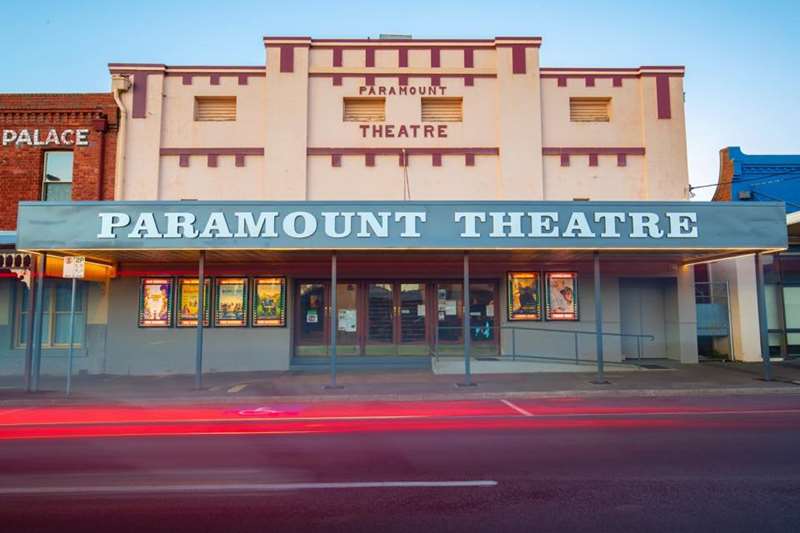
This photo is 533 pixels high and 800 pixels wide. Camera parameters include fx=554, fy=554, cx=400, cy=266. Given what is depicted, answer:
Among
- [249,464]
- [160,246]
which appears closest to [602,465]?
[249,464]

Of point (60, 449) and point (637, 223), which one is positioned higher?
point (637, 223)

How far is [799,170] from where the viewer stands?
54.3ft

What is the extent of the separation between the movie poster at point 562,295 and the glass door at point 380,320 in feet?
14.9

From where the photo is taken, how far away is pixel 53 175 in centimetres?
1600

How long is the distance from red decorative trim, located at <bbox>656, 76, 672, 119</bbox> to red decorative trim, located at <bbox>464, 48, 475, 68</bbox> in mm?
5613

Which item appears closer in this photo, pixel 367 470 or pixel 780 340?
pixel 367 470

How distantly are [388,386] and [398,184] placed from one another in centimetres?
637

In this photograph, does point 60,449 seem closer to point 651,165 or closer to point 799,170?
point 651,165

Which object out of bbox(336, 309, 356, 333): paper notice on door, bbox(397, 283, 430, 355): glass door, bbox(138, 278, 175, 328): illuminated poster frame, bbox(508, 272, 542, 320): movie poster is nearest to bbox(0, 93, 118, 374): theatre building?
bbox(138, 278, 175, 328): illuminated poster frame

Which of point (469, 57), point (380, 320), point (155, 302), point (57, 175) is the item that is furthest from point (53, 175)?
point (469, 57)

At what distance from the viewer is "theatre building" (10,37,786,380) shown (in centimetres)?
1547

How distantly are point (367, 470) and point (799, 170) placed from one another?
1696 centimetres

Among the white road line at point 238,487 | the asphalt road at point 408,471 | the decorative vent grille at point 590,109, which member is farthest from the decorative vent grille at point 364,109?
the white road line at point 238,487

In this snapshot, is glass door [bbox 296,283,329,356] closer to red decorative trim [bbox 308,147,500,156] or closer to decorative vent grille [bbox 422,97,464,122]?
red decorative trim [bbox 308,147,500,156]
